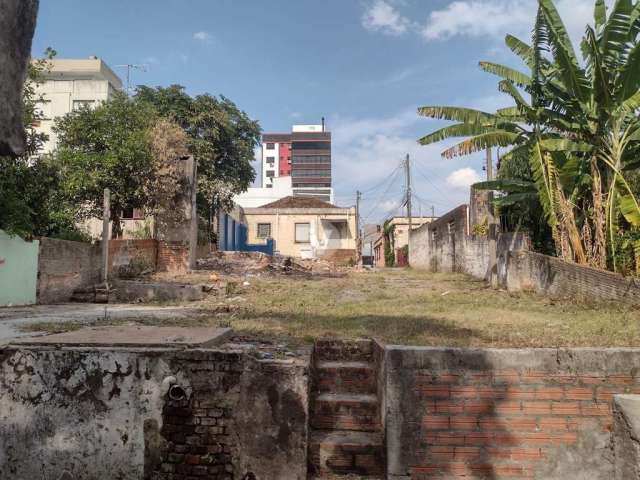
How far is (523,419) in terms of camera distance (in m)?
3.82

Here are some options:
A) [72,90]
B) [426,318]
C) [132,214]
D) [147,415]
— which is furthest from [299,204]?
[147,415]

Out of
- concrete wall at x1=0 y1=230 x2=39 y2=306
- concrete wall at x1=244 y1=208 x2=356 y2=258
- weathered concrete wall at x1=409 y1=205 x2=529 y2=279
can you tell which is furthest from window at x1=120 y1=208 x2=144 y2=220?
concrete wall at x1=244 y1=208 x2=356 y2=258

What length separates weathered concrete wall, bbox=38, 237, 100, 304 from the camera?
353 inches

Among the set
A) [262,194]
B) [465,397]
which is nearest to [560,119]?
[465,397]

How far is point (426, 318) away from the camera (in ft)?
21.2

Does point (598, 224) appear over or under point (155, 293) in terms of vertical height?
over

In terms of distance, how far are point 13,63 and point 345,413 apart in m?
3.52

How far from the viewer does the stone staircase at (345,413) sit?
3838 mm

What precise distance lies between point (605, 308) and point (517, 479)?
459 centimetres

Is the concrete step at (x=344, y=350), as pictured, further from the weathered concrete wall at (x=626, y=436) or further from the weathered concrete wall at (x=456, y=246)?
the weathered concrete wall at (x=456, y=246)

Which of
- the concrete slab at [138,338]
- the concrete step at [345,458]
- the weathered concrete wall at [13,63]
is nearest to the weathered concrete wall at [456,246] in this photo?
the concrete step at [345,458]

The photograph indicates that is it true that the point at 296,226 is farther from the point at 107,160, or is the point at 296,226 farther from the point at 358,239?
the point at 107,160

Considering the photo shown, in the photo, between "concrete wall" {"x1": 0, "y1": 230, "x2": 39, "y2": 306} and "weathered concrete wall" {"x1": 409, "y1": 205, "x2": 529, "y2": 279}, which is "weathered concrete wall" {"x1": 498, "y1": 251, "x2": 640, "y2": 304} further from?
"concrete wall" {"x1": 0, "y1": 230, "x2": 39, "y2": 306}

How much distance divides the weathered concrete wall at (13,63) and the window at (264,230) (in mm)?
30065
